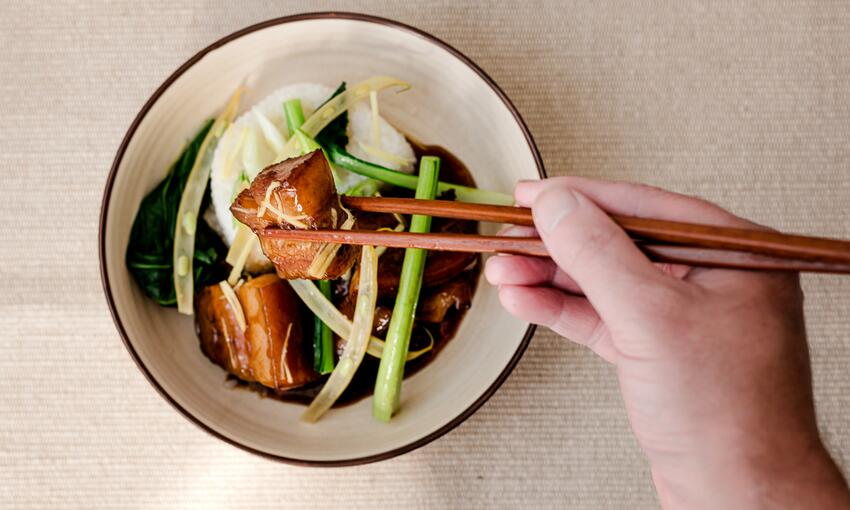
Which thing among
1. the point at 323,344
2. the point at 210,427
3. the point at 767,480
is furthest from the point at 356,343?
the point at 767,480

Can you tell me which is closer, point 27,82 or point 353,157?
point 353,157

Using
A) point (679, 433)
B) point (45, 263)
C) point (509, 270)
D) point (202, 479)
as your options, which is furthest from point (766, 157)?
point (45, 263)

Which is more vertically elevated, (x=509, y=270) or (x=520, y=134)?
(x=520, y=134)

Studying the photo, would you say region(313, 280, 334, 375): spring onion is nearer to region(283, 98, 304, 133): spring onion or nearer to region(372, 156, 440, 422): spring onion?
region(372, 156, 440, 422): spring onion

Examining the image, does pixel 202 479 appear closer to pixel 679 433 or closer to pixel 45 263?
pixel 45 263

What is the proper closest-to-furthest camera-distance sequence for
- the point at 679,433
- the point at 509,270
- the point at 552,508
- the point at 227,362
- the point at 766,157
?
the point at 679,433, the point at 509,270, the point at 227,362, the point at 552,508, the point at 766,157

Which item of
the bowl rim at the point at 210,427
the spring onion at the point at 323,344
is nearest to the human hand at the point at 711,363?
the bowl rim at the point at 210,427

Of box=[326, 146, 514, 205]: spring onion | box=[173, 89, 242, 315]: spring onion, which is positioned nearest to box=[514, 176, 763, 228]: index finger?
box=[326, 146, 514, 205]: spring onion
